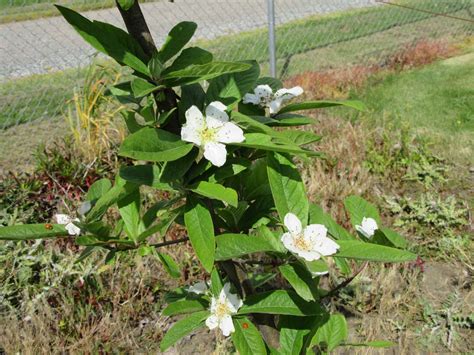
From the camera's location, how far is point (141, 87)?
2.91 ft

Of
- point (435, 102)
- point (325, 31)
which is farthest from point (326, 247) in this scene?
point (325, 31)

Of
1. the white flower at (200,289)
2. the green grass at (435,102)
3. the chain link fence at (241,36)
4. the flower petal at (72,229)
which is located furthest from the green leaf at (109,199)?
the chain link fence at (241,36)

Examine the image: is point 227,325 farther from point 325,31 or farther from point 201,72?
point 325,31

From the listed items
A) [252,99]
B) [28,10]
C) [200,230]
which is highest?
[252,99]

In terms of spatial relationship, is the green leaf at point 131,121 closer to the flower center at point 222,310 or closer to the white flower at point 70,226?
the white flower at point 70,226

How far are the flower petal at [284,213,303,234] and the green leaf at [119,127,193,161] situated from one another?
0.92 feet

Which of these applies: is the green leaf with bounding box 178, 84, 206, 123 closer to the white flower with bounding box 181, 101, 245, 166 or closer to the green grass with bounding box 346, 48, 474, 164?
the white flower with bounding box 181, 101, 245, 166

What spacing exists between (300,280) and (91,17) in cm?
693

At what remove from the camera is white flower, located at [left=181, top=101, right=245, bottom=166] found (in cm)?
94

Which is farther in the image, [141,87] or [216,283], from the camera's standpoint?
[216,283]

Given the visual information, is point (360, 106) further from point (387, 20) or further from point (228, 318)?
point (387, 20)

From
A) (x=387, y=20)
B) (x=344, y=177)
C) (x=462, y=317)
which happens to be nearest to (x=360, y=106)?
(x=462, y=317)

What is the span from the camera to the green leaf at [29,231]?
3.19 ft

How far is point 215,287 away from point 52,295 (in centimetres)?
147
